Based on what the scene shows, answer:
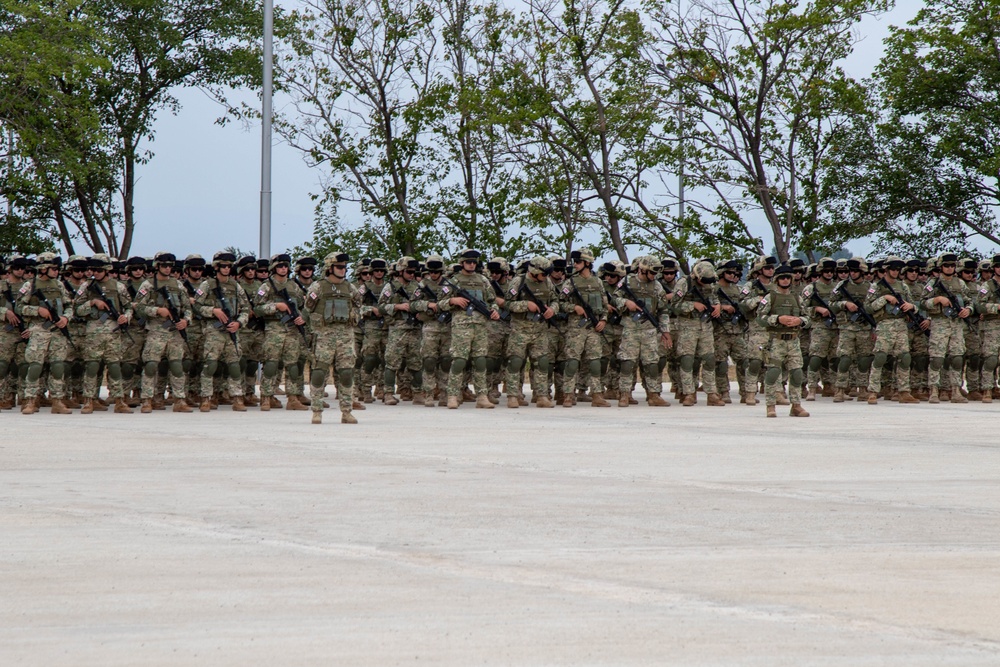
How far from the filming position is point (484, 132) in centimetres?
3039

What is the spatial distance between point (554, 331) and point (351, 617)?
43.4 ft

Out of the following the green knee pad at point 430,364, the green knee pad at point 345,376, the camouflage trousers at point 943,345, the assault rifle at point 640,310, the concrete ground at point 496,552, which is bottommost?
the concrete ground at point 496,552

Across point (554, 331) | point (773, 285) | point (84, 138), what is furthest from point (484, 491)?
point (84, 138)

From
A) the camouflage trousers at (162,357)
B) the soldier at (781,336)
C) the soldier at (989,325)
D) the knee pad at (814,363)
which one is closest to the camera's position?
the soldier at (781,336)

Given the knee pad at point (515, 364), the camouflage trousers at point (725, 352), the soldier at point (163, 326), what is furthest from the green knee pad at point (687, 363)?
the soldier at point (163, 326)

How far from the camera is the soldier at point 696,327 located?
19.3 m

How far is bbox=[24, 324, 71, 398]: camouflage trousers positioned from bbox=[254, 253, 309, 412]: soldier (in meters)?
2.44

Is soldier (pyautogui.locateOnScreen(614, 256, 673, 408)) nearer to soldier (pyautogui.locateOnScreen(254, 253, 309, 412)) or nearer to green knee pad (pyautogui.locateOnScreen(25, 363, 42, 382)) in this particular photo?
soldier (pyautogui.locateOnScreen(254, 253, 309, 412))

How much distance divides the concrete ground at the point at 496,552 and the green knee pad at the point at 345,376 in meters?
1.99

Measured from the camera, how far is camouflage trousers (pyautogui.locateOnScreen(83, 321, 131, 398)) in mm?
17234

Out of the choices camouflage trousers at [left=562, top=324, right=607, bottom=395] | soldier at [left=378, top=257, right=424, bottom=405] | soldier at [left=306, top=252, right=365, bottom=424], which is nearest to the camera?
soldier at [left=306, top=252, right=365, bottom=424]

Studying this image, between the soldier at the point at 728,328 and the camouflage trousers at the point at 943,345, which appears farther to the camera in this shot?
the camouflage trousers at the point at 943,345

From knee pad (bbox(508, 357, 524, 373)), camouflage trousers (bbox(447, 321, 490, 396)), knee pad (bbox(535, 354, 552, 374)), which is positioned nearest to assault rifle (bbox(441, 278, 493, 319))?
camouflage trousers (bbox(447, 321, 490, 396))

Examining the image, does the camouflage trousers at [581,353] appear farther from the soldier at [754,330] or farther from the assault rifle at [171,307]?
the assault rifle at [171,307]
